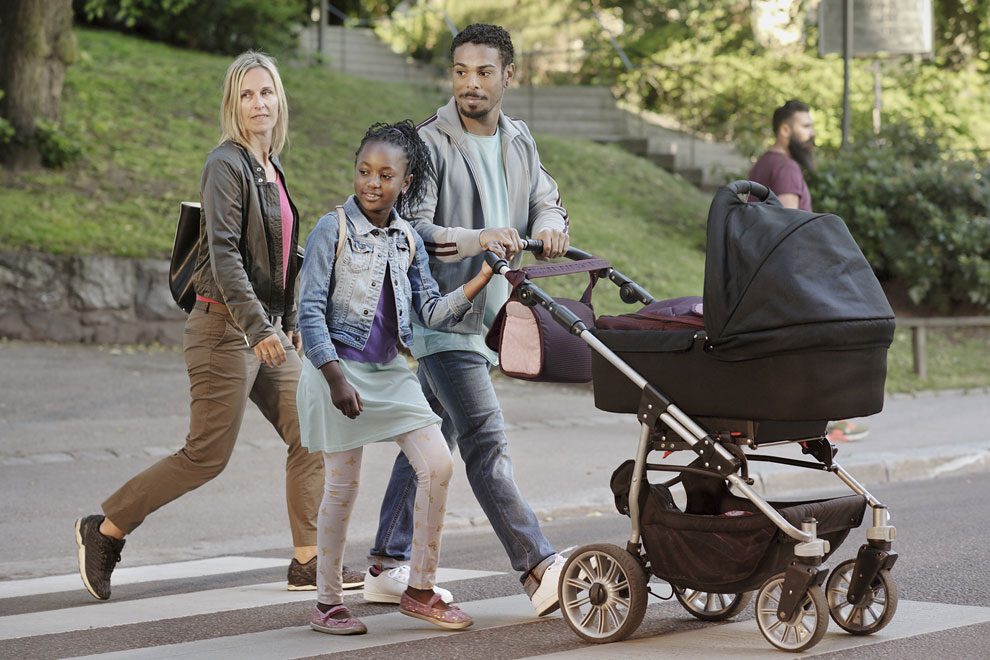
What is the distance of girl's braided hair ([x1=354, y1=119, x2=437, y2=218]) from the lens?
516 cm

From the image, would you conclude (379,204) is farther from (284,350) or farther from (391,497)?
(391,497)

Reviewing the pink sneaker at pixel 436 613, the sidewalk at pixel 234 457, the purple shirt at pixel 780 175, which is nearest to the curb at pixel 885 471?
the sidewalk at pixel 234 457

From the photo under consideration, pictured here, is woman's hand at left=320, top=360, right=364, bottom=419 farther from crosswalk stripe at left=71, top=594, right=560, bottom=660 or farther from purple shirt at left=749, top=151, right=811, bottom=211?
purple shirt at left=749, top=151, right=811, bottom=211

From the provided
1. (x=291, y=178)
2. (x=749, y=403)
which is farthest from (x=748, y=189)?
(x=291, y=178)

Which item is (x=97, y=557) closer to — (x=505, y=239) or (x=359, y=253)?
(x=359, y=253)

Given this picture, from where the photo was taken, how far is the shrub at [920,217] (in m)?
15.6

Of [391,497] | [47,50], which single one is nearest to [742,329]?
[391,497]

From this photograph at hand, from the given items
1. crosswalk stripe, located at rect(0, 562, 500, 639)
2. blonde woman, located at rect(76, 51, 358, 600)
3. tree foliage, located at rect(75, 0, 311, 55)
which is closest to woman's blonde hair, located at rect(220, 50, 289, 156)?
blonde woman, located at rect(76, 51, 358, 600)

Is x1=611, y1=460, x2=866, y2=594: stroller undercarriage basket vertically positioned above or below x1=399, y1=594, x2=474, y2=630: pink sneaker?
above

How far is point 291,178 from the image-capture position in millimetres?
16156

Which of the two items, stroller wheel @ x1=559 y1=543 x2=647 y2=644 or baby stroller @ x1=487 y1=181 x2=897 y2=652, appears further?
stroller wheel @ x1=559 y1=543 x2=647 y2=644

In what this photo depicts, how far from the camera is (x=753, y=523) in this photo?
4629 millimetres

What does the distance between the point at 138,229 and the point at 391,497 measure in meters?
8.51

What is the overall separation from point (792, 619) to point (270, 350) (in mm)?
2187
